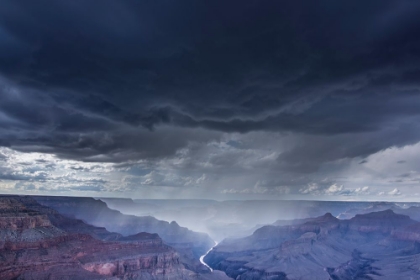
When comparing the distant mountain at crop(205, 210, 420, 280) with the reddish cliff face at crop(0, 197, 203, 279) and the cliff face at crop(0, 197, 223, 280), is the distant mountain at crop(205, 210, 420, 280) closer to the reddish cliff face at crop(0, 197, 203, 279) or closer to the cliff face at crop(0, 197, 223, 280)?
the cliff face at crop(0, 197, 223, 280)

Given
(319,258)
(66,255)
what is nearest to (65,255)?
(66,255)

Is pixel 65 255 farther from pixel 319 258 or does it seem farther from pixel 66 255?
pixel 319 258

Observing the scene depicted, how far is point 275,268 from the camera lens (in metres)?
146

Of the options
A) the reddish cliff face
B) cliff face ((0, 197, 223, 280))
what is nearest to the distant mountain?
cliff face ((0, 197, 223, 280))

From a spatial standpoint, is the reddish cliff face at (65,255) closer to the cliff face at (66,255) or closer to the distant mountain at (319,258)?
the cliff face at (66,255)

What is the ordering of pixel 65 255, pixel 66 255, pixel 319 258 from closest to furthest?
pixel 65 255
pixel 66 255
pixel 319 258

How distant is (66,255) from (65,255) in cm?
30

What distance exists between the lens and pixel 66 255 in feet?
299

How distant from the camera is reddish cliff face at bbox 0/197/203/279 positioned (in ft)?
273

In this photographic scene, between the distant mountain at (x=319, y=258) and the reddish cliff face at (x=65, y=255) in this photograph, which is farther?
the distant mountain at (x=319, y=258)

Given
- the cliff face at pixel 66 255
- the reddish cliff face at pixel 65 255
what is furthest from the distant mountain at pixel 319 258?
the reddish cliff face at pixel 65 255

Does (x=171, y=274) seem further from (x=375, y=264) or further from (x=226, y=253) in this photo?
(x=375, y=264)

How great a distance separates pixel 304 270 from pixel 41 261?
326 ft

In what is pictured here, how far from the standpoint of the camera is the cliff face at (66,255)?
8325 centimetres
